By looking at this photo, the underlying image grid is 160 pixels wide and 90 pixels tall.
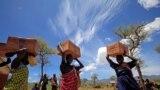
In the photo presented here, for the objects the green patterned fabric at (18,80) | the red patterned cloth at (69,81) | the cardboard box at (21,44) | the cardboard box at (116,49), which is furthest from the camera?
the cardboard box at (116,49)

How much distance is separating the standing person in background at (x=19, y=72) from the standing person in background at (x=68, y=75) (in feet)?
4.97

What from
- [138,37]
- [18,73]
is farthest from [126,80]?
[138,37]

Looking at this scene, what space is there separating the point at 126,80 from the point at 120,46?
1.17 m

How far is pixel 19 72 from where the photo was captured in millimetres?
5992

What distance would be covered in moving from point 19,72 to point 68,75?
5.87 ft

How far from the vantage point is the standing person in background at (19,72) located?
588 cm

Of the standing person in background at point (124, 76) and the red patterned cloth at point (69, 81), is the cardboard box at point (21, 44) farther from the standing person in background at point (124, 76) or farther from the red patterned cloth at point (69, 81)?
the standing person in background at point (124, 76)

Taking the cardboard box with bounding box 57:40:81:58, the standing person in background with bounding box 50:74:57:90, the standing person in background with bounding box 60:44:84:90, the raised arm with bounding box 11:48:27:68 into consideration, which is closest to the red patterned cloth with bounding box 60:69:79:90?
the standing person in background with bounding box 60:44:84:90

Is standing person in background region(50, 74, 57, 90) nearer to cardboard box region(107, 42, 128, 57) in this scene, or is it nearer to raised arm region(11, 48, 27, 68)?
cardboard box region(107, 42, 128, 57)

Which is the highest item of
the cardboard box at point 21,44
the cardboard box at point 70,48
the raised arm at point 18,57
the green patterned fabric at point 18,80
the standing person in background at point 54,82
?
the standing person in background at point 54,82

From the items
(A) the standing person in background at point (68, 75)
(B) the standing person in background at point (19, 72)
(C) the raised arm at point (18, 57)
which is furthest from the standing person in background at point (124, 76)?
(C) the raised arm at point (18, 57)

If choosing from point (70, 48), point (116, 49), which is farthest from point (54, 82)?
point (70, 48)

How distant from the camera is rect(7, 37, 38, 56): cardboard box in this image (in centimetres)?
613

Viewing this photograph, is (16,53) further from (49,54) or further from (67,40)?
(49,54)
